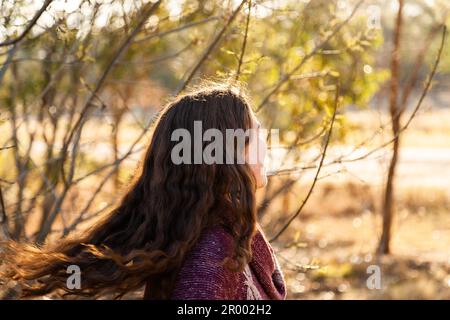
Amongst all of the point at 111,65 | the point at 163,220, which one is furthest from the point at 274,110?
the point at 163,220

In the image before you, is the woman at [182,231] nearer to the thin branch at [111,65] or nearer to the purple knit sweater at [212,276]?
the purple knit sweater at [212,276]

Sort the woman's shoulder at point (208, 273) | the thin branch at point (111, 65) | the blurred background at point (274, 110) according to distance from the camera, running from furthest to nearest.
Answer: the blurred background at point (274, 110), the thin branch at point (111, 65), the woman's shoulder at point (208, 273)

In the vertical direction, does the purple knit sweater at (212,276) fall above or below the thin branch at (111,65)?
below

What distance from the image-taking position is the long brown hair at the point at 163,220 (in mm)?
1938

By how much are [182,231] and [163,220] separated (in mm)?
63

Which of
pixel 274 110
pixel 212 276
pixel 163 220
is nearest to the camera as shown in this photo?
pixel 212 276

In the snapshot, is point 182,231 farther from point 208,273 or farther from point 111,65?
point 111,65

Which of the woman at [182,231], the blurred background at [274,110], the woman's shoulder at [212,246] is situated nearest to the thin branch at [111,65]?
the blurred background at [274,110]

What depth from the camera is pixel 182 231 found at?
1.96 meters

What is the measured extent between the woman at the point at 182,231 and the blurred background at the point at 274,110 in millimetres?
404

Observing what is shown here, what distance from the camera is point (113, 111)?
6926 millimetres

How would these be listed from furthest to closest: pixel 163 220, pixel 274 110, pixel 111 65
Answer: pixel 274 110, pixel 111 65, pixel 163 220

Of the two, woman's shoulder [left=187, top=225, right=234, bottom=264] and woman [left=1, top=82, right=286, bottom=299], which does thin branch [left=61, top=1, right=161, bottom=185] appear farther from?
woman's shoulder [left=187, top=225, right=234, bottom=264]
